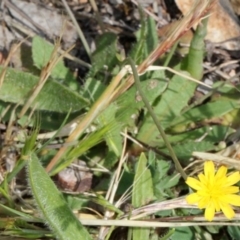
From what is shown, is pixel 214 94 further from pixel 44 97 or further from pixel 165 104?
pixel 44 97

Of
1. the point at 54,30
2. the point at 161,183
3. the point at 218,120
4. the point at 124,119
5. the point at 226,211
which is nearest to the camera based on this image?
the point at 226,211

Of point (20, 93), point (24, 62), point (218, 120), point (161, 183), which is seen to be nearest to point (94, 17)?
point (24, 62)

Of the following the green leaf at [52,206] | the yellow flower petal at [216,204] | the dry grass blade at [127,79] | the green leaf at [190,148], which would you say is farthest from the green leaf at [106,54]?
the yellow flower petal at [216,204]

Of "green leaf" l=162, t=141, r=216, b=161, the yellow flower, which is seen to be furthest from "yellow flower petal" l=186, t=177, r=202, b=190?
"green leaf" l=162, t=141, r=216, b=161

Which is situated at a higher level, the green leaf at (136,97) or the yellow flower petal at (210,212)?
the green leaf at (136,97)

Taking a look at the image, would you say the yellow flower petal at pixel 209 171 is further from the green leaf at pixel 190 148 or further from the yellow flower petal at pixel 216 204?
the green leaf at pixel 190 148
